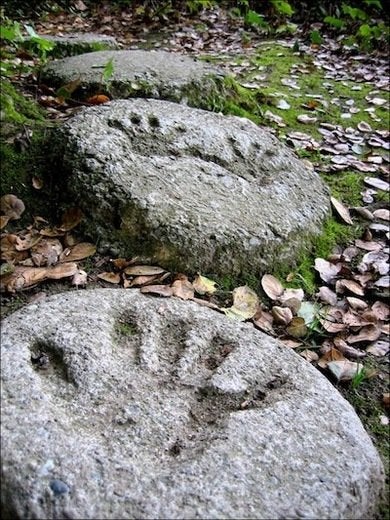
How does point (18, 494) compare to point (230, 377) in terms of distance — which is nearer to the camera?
point (18, 494)

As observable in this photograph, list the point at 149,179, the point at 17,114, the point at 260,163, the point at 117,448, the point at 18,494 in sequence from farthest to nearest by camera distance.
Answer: the point at 260,163 < the point at 17,114 < the point at 149,179 < the point at 117,448 < the point at 18,494

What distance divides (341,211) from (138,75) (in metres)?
1.61

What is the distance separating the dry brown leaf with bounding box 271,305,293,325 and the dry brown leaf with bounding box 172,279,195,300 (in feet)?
1.24

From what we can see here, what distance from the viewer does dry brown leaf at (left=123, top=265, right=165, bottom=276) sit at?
2512mm

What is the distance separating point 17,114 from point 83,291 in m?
1.28

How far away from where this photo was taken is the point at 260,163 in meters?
3.23

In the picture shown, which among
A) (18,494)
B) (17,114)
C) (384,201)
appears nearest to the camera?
(18,494)

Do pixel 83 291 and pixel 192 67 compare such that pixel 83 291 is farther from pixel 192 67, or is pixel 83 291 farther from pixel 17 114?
pixel 192 67

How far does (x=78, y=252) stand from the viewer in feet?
8.48

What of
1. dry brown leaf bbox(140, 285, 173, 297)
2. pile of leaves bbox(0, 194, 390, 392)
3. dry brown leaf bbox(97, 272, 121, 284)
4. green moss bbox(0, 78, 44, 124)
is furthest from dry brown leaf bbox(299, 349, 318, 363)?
green moss bbox(0, 78, 44, 124)

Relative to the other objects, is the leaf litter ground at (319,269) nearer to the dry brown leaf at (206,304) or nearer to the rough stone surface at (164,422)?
the dry brown leaf at (206,304)

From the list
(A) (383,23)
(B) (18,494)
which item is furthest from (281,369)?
(A) (383,23)

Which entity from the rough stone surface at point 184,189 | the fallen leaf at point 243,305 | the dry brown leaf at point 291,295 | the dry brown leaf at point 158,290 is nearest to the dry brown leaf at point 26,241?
the rough stone surface at point 184,189

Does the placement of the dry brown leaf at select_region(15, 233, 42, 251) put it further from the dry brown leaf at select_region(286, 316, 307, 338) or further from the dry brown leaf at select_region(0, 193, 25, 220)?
the dry brown leaf at select_region(286, 316, 307, 338)
